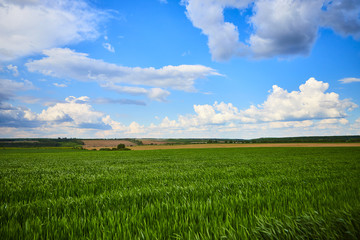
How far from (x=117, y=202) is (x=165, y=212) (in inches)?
61.2

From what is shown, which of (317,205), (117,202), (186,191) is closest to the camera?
(317,205)

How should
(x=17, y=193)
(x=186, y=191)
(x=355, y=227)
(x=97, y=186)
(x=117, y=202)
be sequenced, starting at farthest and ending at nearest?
1. (x=97, y=186)
2. (x=17, y=193)
3. (x=186, y=191)
4. (x=117, y=202)
5. (x=355, y=227)

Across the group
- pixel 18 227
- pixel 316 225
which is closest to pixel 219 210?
pixel 316 225

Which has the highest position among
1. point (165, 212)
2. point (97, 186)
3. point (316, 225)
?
point (316, 225)

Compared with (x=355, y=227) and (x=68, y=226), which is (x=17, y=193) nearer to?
(x=68, y=226)

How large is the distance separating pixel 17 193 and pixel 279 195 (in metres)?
8.00

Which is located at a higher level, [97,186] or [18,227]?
[18,227]

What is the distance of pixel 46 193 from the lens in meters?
5.87

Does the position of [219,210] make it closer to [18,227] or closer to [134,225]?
[134,225]

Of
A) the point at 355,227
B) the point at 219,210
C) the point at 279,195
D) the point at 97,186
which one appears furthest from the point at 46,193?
the point at 355,227

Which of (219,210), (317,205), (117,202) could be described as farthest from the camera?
(117,202)

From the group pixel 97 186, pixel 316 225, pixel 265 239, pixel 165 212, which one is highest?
pixel 316 225

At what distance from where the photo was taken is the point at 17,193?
5.81 m

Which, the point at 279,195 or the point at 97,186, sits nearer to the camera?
the point at 279,195
